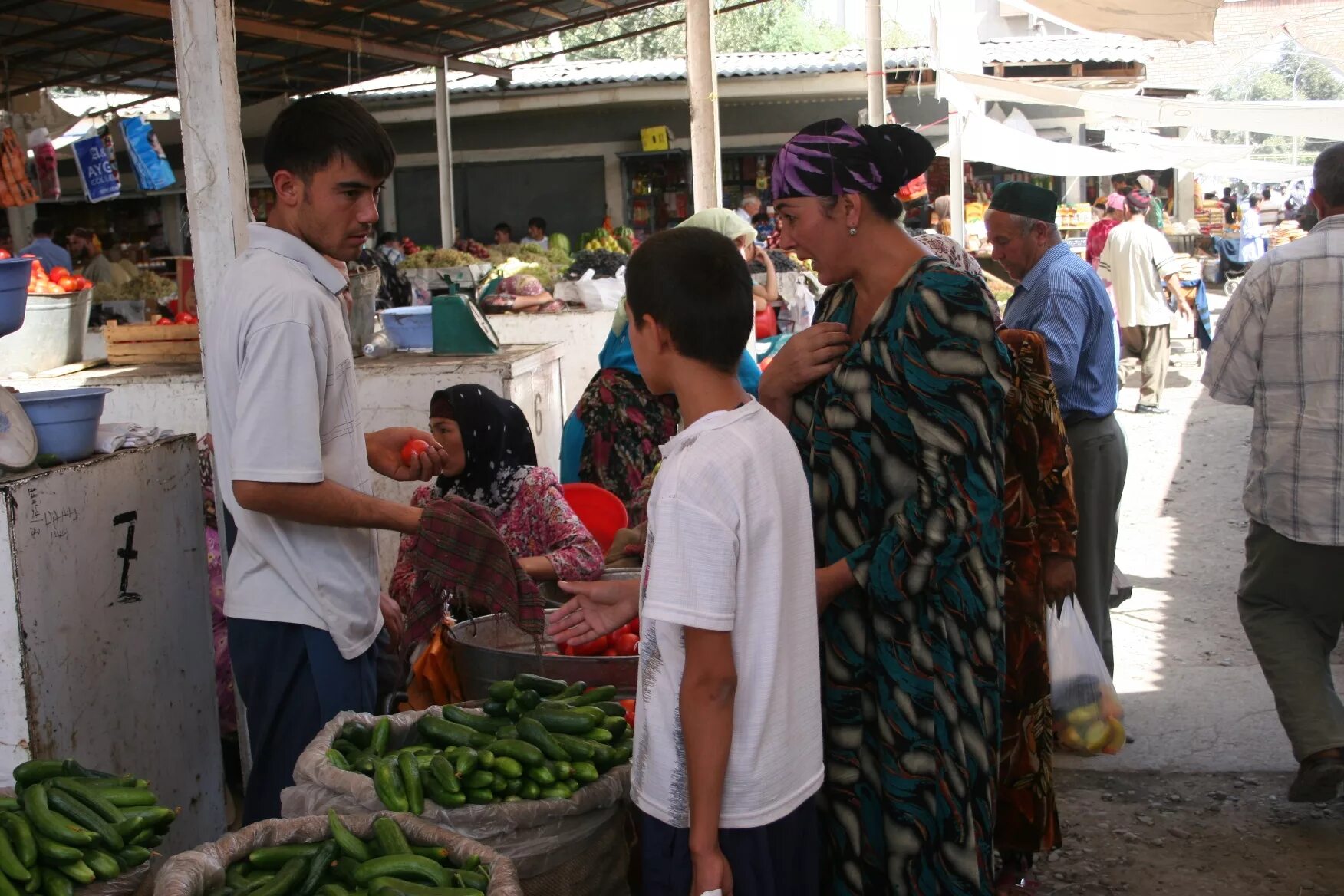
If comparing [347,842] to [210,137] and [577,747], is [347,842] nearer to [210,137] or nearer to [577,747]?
[577,747]

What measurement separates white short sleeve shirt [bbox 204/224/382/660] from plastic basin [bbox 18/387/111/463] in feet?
1.48

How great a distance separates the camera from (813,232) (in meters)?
2.67

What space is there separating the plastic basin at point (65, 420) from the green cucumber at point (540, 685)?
4.23 feet

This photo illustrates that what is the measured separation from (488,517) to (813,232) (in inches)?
45.3

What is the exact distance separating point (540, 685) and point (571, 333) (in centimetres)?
605

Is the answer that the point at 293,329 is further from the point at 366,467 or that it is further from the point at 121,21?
the point at 121,21

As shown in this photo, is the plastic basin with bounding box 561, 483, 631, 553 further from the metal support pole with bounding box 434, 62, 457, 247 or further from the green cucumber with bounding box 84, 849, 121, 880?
the metal support pole with bounding box 434, 62, 457, 247

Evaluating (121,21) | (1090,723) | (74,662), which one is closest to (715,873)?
(74,662)

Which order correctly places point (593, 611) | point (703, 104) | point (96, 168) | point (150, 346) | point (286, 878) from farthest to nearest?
point (96, 168) < point (703, 104) < point (150, 346) < point (593, 611) < point (286, 878)

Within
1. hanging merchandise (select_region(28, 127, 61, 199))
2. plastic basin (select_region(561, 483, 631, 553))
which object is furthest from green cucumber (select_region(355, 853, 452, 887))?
hanging merchandise (select_region(28, 127, 61, 199))

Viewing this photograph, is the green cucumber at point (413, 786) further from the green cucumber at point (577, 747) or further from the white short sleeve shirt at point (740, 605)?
the white short sleeve shirt at point (740, 605)

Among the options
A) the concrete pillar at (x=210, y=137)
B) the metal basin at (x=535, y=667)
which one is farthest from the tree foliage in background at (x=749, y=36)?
the metal basin at (x=535, y=667)

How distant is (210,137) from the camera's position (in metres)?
3.42

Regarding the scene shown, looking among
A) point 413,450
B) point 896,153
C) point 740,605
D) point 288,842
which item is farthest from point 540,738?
point 896,153
